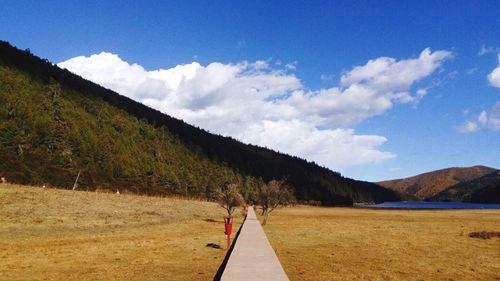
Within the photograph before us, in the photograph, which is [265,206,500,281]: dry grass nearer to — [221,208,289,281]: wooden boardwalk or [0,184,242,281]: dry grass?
[221,208,289,281]: wooden boardwalk

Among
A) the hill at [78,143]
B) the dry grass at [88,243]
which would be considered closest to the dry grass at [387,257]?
the dry grass at [88,243]

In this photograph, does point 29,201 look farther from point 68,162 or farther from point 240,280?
point 68,162

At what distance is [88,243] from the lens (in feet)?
95.1

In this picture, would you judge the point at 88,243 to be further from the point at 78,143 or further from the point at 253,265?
the point at 78,143

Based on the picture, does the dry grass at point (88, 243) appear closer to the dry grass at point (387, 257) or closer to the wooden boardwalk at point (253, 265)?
the wooden boardwalk at point (253, 265)

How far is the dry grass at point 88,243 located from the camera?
64.3 feet

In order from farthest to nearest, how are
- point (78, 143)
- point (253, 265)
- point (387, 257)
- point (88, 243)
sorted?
point (78, 143), point (88, 243), point (387, 257), point (253, 265)

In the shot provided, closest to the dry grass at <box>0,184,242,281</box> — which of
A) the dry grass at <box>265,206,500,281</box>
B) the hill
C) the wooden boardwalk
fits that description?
the wooden boardwalk

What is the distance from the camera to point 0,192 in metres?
45.3

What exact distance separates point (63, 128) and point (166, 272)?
416 feet

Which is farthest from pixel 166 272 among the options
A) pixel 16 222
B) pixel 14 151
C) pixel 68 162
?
pixel 68 162

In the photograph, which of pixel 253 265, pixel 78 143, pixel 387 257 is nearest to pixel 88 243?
pixel 253 265

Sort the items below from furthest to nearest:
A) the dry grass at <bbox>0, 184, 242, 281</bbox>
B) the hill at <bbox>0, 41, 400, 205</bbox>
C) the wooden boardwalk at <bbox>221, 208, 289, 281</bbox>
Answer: the hill at <bbox>0, 41, 400, 205</bbox>
the dry grass at <bbox>0, 184, 242, 281</bbox>
the wooden boardwalk at <bbox>221, 208, 289, 281</bbox>

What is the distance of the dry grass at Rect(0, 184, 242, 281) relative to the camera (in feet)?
64.3
